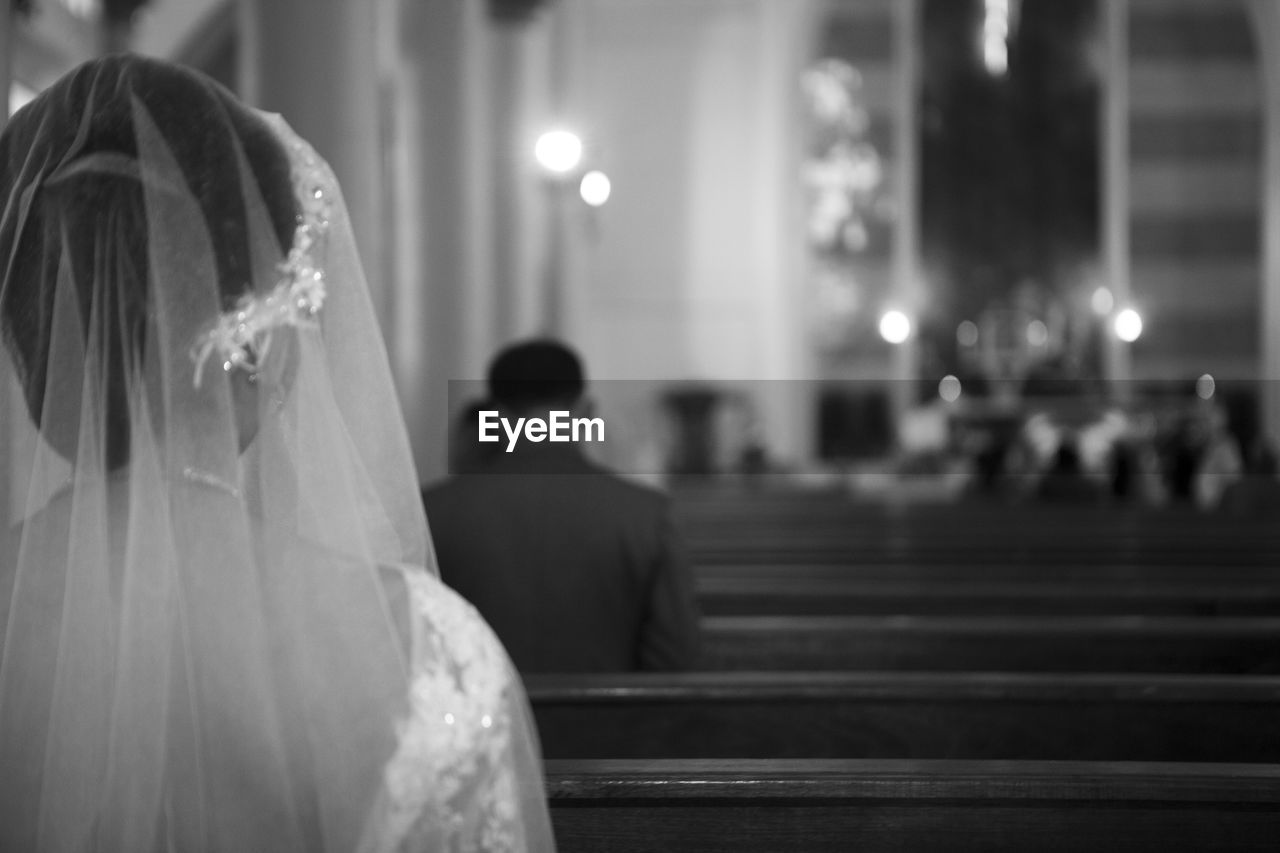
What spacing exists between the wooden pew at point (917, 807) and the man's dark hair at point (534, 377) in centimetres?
148

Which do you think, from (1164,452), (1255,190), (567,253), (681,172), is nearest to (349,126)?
(567,253)

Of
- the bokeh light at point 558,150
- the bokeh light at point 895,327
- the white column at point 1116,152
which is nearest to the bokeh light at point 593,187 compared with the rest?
the bokeh light at point 558,150

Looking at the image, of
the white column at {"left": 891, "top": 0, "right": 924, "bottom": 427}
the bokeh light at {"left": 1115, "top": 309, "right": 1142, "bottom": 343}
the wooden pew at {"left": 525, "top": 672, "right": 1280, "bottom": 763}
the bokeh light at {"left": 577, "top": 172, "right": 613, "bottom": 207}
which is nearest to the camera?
the wooden pew at {"left": 525, "top": 672, "right": 1280, "bottom": 763}

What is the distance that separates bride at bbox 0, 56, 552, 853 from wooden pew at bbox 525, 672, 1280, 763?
1372mm

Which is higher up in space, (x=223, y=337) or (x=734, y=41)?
(x=734, y=41)

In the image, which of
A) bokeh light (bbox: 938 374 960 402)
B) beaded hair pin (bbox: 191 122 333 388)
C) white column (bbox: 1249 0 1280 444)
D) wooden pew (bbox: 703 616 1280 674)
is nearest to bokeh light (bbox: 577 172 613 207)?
wooden pew (bbox: 703 616 1280 674)

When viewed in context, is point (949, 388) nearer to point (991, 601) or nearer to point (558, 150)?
point (558, 150)

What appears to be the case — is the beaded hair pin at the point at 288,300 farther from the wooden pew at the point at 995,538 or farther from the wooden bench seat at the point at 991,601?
the wooden pew at the point at 995,538

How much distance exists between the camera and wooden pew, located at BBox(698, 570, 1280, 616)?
4.84 m

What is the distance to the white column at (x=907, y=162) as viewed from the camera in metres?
19.2

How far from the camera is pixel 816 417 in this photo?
1881 cm

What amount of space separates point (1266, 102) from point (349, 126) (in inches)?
680

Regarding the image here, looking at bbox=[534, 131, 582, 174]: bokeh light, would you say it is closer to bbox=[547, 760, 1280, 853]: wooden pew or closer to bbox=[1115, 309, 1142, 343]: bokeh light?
bbox=[547, 760, 1280, 853]: wooden pew

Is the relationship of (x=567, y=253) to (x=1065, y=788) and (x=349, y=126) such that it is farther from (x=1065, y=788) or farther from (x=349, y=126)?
(x=1065, y=788)
